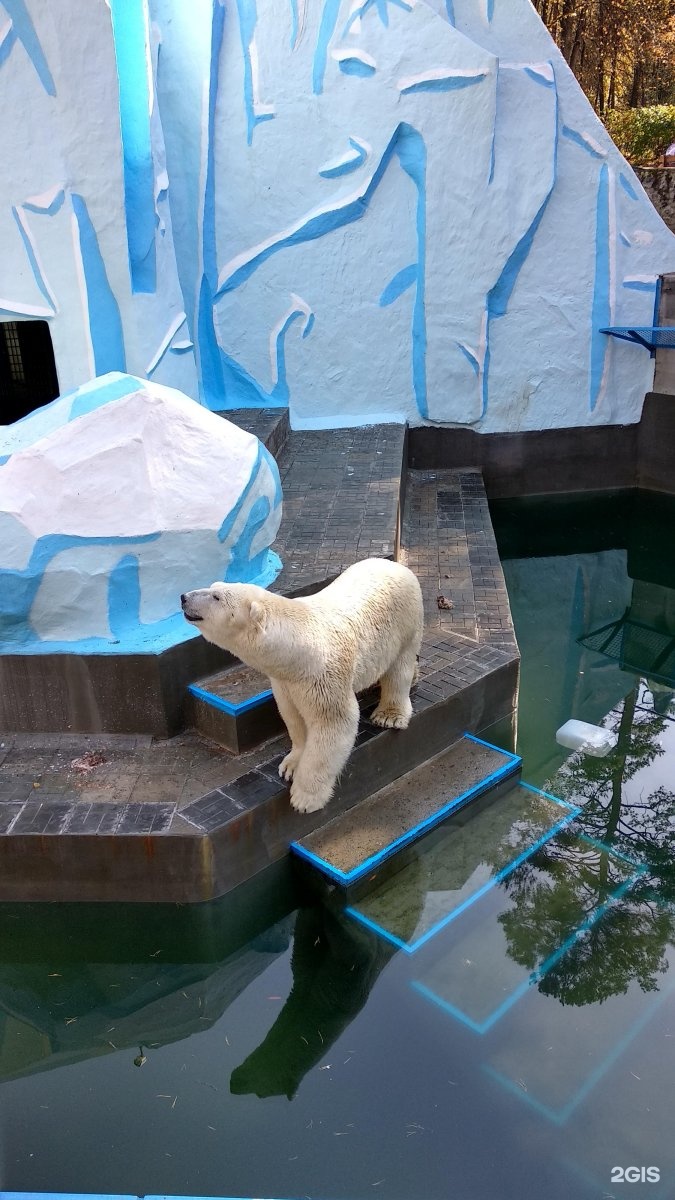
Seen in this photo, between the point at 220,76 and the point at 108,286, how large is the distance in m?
2.78

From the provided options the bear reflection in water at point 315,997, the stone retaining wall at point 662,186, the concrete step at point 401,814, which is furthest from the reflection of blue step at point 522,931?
the stone retaining wall at point 662,186

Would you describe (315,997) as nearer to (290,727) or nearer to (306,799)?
(306,799)

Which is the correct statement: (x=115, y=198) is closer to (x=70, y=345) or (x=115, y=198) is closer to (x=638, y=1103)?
(x=70, y=345)

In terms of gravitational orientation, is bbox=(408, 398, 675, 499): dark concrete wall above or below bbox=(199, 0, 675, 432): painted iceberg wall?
below

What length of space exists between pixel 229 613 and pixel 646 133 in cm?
1371

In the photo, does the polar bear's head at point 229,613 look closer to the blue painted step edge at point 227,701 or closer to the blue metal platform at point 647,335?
the blue painted step edge at point 227,701

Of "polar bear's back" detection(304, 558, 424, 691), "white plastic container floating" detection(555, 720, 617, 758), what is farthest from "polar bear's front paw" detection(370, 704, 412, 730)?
"white plastic container floating" detection(555, 720, 617, 758)

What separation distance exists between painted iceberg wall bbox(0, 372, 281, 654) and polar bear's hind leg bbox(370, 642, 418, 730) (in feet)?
3.15

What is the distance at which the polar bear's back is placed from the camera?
3562mm

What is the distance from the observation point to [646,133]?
44.1ft

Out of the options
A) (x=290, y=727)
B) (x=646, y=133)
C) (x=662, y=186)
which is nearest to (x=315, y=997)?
(x=290, y=727)

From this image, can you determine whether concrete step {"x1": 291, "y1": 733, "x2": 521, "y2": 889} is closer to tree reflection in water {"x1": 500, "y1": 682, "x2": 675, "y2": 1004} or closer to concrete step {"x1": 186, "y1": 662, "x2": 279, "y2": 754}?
tree reflection in water {"x1": 500, "y1": 682, "x2": 675, "y2": 1004}

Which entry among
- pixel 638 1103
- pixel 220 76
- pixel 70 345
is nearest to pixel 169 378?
pixel 70 345

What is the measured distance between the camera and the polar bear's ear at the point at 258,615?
3150 millimetres
